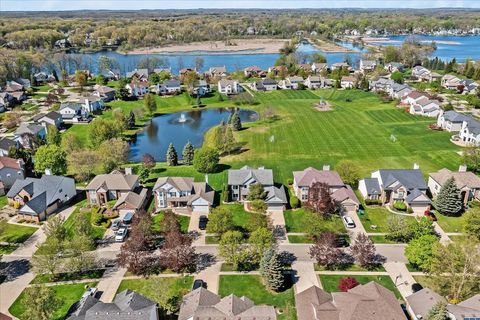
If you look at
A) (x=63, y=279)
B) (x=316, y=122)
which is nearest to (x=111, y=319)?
(x=63, y=279)

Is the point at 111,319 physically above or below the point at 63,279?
above

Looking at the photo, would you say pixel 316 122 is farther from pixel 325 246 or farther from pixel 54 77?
pixel 54 77

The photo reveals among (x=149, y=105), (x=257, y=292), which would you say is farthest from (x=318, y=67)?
(x=257, y=292)

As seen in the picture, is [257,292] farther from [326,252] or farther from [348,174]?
[348,174]

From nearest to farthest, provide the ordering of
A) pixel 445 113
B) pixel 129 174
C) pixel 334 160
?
pixel 129 174, pixel 334 160, pixel 445 113

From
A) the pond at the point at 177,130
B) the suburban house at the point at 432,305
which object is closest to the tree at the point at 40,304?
the suburban house at the point at 432,305

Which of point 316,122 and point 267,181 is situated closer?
point 267,181
